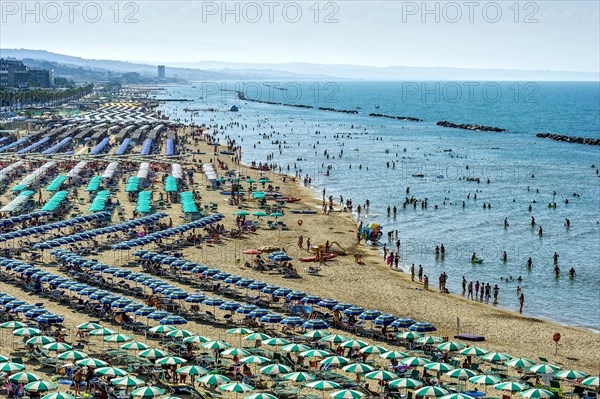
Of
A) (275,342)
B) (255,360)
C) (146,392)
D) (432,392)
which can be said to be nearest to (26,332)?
(146,392)

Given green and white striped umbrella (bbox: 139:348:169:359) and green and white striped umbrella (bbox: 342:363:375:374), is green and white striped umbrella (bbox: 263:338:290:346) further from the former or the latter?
green and white striped umbrella (bbox: 139:348:169:359)

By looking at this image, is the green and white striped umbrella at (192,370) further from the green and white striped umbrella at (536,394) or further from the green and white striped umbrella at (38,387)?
the green and white striped umbrella at (536,394)

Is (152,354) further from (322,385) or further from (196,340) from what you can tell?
(322,385)

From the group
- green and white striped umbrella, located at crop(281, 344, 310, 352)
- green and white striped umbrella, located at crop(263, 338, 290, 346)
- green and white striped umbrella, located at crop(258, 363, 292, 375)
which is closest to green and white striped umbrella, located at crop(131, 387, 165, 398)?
green and white striped umbrella, located at crop(258, 363, 292, 375)

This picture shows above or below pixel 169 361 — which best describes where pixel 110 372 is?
above

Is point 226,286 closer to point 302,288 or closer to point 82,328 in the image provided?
point 302,288

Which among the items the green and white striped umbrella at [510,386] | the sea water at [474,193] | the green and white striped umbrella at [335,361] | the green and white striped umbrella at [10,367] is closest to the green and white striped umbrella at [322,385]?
the green and white striped umbrella at [335,361]
